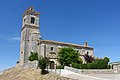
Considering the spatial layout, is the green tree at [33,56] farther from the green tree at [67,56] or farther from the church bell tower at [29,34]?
the green tree at [67,56]

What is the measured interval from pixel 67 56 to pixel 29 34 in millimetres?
12400

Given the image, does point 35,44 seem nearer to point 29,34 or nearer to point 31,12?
point 29,34

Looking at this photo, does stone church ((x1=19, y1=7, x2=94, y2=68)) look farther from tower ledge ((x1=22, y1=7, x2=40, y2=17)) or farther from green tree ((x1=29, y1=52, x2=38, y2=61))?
green tree ((x1=29, y1=52, x2=38, y2=61))

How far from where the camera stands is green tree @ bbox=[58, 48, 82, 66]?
2295 inches

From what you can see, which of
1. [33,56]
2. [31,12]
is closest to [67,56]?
[33,56]

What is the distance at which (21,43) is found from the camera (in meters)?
65.1

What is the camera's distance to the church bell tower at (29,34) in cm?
6038

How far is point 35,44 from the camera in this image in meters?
59.9

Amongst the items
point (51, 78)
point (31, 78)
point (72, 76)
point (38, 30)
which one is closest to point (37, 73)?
point (31, 78)

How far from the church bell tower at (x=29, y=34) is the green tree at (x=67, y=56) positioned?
6773 millimetres

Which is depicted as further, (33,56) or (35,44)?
(35,44)

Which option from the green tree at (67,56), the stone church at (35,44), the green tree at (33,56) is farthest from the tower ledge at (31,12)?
the green tree at (67,56)

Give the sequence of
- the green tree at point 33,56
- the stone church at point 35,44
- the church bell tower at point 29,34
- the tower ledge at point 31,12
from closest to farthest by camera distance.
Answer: the green tree at point 33,56 < the stone church at point 35,44 < the church bell tower at point 29,34 < the tower ledge at point 31,12

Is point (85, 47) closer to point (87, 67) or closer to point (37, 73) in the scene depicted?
point (87, 67)
